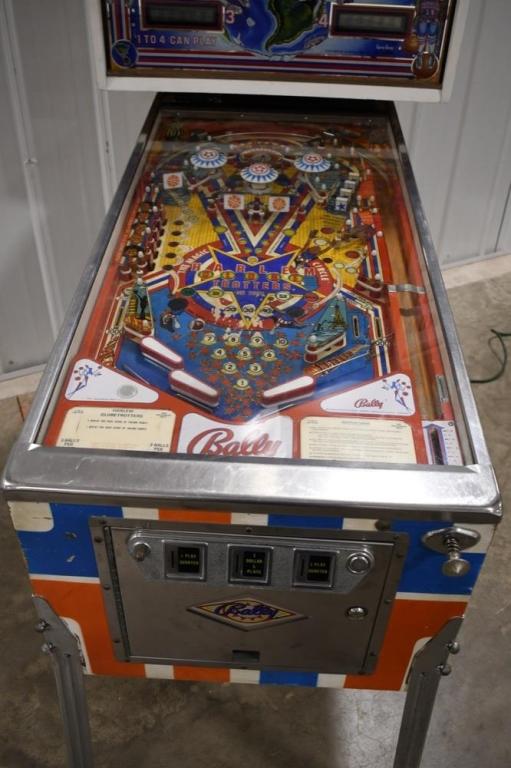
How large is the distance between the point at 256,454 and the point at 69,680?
60cm

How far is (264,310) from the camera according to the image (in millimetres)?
1485

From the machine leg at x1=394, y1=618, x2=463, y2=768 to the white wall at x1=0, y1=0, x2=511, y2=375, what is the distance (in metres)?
1.88

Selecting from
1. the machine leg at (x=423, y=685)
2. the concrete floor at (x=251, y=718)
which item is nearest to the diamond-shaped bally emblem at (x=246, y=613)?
the machine leg at (x=423, y=685)

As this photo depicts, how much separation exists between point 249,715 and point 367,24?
1.71 m

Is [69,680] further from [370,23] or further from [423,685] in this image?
[370,23]

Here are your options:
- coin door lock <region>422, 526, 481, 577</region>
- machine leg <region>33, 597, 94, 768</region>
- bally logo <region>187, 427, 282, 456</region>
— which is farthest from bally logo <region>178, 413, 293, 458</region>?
machine leg <region>33, 597, 94, 768</region>

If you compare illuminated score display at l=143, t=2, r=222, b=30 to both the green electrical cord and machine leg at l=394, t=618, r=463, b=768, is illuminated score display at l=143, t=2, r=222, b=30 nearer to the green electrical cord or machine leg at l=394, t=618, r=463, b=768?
machine leg at l=394, t=618, r=463, b=768

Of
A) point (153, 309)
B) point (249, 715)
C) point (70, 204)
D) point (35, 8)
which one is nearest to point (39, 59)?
point (35, 8)

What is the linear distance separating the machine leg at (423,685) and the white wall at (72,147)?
1881 mm

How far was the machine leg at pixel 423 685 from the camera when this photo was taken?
1.26 m

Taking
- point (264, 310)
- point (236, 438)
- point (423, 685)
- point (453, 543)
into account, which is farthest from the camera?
point (264, 310)

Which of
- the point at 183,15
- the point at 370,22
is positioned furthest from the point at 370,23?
the point at 183,15

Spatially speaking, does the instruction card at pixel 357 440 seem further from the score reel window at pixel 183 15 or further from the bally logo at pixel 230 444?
the score reel window at pixel 183 15

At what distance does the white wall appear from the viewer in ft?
7.22
